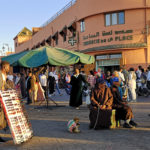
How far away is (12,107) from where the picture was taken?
5.15m

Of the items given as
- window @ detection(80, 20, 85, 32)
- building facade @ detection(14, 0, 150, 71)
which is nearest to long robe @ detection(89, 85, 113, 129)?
building facade @ detection(14, 0, 150, 71)

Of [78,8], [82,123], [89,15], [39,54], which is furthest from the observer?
[78,8]

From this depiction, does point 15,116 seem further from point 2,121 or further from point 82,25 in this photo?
point 82,25

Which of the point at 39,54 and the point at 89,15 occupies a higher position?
the point at 89,15

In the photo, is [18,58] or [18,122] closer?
[18,122]

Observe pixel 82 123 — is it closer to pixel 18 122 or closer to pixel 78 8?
pixel 18 122

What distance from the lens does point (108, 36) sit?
2183 centimetres

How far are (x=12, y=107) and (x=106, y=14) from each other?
1870cm

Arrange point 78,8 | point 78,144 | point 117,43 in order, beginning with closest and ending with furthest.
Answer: point 78,144 < point 117,43 < point 78,8

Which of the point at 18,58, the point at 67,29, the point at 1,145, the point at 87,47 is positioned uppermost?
the point at 67,29

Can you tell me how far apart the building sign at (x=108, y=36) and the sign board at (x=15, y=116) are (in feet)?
56.2

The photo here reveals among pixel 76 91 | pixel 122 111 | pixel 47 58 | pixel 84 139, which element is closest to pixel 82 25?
pixel 76 91

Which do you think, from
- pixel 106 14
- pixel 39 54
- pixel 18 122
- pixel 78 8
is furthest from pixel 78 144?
pixel 78 8

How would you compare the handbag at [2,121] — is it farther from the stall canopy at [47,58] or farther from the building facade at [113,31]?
the building facade at [113,31]
